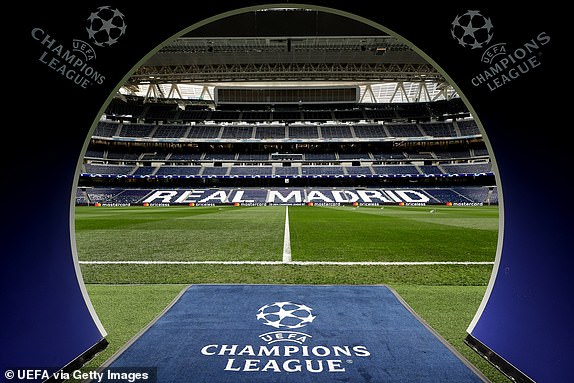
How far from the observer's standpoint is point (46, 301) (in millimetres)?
Result: 2639

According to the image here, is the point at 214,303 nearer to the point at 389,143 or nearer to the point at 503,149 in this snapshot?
the point at 503,149

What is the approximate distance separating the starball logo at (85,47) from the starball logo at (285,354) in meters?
2.63

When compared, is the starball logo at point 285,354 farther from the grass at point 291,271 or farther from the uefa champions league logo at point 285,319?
the grass at point 291,271

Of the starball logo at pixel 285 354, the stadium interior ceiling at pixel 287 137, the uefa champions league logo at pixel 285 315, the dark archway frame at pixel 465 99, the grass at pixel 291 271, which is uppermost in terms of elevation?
the stadium interior ceiling at pixel 287 137

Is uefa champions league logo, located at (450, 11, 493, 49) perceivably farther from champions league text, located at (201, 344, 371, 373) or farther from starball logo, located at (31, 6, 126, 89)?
champions league text, located at (201, 344, 371, 373)

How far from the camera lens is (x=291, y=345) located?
123 inches

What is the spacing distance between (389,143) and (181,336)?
192 ft

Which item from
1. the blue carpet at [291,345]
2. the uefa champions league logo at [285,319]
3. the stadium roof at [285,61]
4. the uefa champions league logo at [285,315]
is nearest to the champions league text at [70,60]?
the blue carpet at [291,345]

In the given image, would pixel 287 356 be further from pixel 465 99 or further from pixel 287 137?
pixel 287 137

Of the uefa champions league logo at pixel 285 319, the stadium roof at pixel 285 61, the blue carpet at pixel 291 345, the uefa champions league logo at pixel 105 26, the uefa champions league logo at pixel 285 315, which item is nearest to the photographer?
the uefa champions league logo at pixel 105 26

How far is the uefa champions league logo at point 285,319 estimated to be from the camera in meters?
3.29

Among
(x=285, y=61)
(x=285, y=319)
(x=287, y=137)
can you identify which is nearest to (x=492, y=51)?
(x=285, y=319)

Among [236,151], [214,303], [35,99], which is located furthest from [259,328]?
[236,151]

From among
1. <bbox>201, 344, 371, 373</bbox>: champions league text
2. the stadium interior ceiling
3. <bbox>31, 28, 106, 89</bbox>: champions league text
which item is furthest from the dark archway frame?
the stadium interior ceiling
